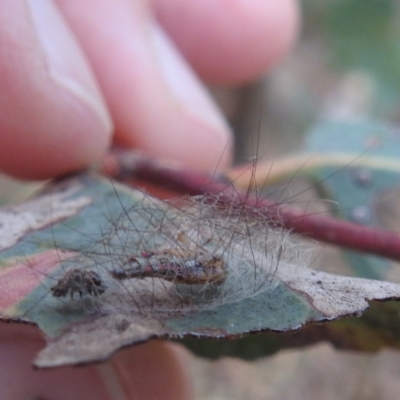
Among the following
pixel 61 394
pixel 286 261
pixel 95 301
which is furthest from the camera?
pixel 286 261

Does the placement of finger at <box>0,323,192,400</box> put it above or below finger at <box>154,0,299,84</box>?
below

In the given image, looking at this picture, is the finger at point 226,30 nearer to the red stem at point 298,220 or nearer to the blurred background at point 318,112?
the blurred background at point 318,112

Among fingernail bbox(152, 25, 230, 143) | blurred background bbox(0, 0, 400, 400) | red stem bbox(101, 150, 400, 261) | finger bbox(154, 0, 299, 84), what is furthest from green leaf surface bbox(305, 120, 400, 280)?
finger bbox(154, 0, 299, 84)

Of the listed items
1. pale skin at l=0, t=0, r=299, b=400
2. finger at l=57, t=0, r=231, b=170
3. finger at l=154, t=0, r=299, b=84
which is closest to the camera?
pale skin at l=0, t=0, r=299, b=400

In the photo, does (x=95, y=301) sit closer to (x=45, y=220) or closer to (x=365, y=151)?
(x=45, y=220)

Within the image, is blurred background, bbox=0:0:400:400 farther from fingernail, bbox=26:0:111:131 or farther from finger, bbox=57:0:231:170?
fingernail, bbox=26:0:111:131

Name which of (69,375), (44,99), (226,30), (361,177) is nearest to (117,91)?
(44,99)

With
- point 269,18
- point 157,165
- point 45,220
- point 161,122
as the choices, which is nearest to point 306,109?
point 269,18
